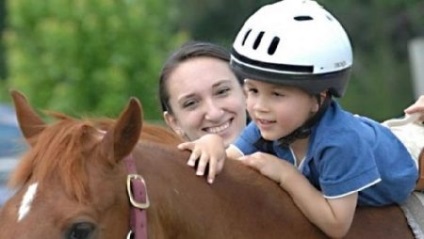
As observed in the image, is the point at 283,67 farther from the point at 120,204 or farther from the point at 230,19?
the point at 230,19

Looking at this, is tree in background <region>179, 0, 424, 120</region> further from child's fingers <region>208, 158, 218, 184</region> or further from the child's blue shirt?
child's fingers <region>208, 158, 218, 184</region>

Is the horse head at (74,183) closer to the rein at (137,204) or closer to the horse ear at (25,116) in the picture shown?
the rein at (137,204)

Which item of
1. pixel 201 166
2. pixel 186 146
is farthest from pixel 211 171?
pixel 186 146

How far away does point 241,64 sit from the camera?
4.53m

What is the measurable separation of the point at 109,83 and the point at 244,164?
1367 cm

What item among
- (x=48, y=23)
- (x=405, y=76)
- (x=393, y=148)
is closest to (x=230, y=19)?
(x=405, y=76)

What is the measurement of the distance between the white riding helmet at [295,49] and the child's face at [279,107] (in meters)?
0.03

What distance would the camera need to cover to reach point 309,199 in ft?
14.6

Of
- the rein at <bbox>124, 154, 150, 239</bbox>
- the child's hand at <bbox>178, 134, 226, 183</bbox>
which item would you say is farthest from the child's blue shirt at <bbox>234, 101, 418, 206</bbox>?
the rein at <bbox>124, 154, 150, 239</bbox>

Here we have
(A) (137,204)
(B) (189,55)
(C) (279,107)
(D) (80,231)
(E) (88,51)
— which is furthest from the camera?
(E) (88,51)

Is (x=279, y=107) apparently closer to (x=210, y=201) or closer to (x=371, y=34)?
(x=210, y=201)

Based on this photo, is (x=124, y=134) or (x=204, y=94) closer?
(x=124, y=134)

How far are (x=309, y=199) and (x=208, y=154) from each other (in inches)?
13.6

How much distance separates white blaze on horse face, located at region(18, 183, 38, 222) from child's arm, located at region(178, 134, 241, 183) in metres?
0.59
